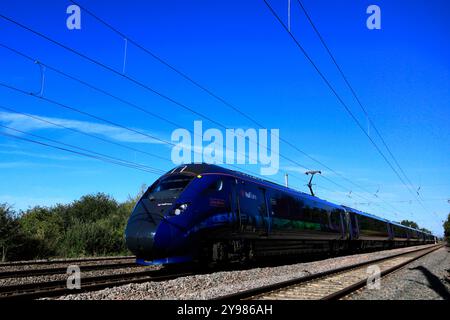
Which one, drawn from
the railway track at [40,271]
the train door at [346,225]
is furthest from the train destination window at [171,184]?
the train door at [346,225]

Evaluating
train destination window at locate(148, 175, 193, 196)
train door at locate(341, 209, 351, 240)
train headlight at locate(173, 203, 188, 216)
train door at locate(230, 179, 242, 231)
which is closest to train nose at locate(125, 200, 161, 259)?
train headlight at locate(173, 203, 188, 216)

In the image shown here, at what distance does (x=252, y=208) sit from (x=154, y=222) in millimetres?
4033

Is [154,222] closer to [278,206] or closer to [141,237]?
[141,237]

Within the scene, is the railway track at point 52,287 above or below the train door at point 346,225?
below

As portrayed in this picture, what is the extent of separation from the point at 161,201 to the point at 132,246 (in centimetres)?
143

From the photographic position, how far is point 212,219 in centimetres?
1123

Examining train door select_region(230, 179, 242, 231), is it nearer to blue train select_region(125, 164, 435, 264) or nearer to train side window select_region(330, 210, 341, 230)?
blue train select_region(125, 164, 435, 264)

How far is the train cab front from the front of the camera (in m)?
10.1

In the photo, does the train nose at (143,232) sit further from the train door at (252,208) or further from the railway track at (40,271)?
the train door at (252,208)

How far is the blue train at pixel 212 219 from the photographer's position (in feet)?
33.9

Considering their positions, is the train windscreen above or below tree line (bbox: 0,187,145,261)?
above

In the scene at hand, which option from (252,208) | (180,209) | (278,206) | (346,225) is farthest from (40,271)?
(346,225)
